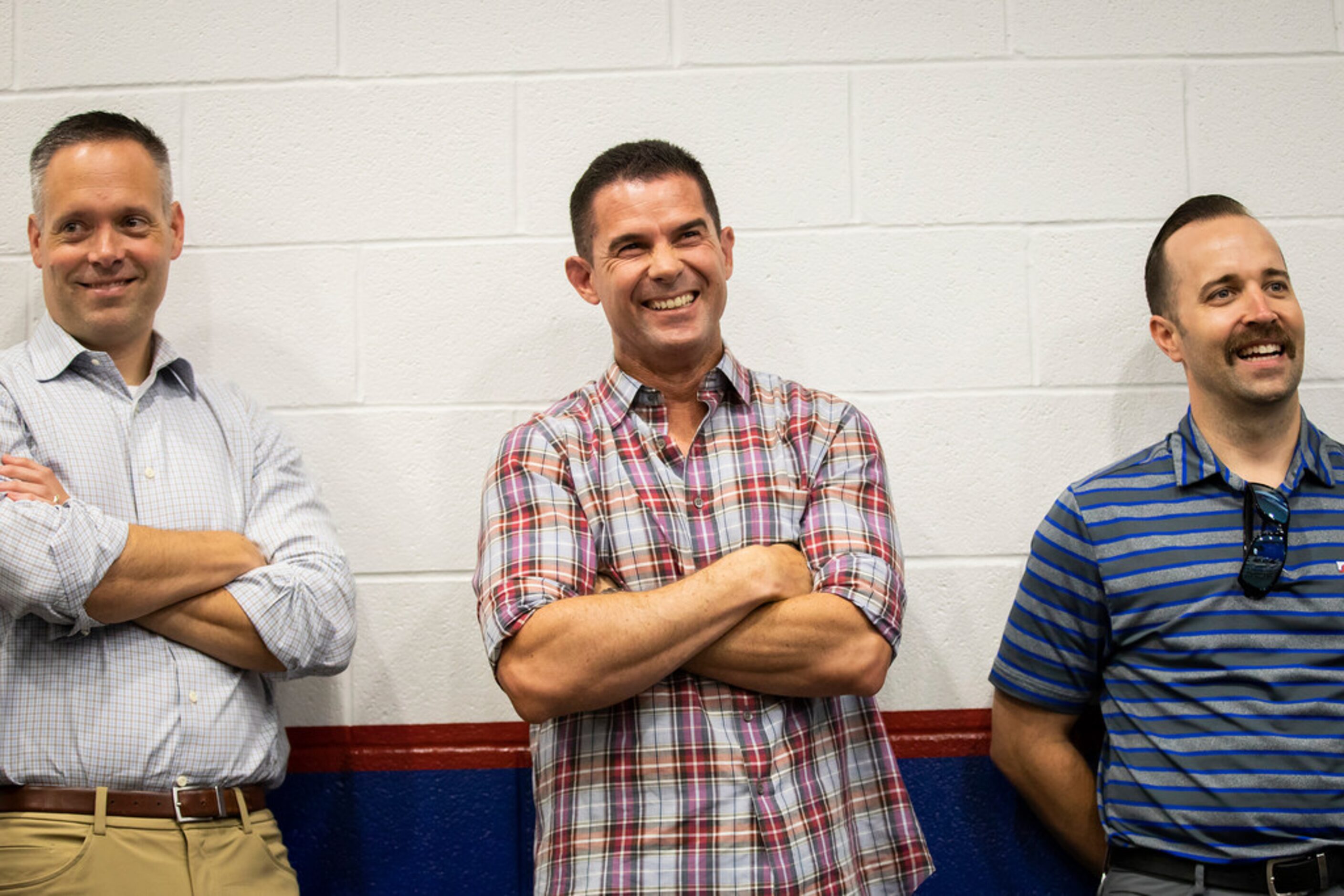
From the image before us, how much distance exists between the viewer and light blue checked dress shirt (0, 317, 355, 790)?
5.57 feet

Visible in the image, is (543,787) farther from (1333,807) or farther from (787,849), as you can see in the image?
(1333,807)

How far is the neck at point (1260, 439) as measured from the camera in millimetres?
1963

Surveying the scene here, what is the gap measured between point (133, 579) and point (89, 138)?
807 millimetres

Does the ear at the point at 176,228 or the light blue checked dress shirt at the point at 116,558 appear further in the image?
the ear at the point at 176,228

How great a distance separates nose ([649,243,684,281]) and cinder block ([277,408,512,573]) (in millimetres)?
550

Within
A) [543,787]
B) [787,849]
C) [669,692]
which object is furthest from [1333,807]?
[543,787]

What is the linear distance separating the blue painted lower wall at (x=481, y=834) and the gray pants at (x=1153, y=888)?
25 centimetres

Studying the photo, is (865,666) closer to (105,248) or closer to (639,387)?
(639,387)

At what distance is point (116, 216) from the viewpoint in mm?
1976

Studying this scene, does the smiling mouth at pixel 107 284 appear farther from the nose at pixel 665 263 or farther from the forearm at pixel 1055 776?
the forearm at pixel 1055 776

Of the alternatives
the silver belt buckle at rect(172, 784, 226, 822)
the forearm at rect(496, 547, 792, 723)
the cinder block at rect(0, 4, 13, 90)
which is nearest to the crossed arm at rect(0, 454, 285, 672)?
the silver belt buckle at rect(172, 784, 226, 822)

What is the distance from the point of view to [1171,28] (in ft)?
7.73

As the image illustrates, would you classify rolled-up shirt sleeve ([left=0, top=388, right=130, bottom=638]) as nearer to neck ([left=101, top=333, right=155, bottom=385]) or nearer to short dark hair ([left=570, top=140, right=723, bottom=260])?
neck ([left=101, top=333, right=155, bottom=385])

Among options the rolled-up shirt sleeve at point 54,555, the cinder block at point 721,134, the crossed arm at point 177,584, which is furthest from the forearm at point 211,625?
the cinder block at point 721,134
